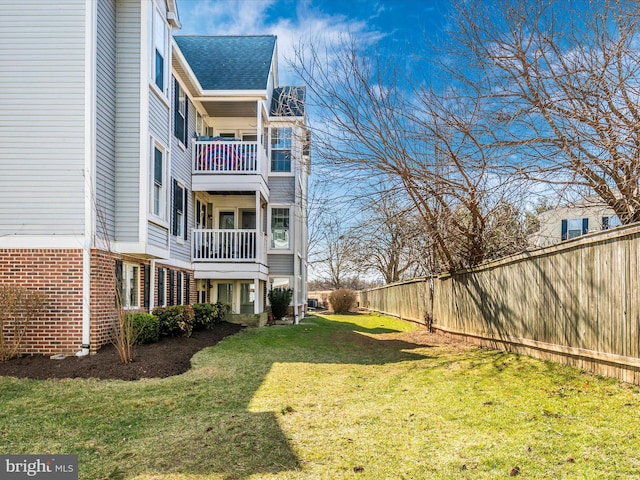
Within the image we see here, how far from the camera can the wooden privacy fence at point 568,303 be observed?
589 centimetres

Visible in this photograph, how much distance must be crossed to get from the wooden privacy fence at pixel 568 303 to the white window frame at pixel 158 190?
6884mm

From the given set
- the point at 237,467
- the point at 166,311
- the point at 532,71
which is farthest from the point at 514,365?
the point at 166,311

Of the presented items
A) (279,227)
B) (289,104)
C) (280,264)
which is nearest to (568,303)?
(289,104)

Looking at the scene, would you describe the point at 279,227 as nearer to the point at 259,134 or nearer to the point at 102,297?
the point at 259,134

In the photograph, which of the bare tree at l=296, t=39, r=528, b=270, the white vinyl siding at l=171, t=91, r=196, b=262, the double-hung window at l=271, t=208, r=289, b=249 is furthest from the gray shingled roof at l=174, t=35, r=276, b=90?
the bare tree at l=296, t=39, r=528, b=270

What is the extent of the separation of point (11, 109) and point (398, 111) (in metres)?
6.74

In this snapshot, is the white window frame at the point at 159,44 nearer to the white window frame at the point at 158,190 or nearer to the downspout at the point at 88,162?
the white window frame at the point at 158,190

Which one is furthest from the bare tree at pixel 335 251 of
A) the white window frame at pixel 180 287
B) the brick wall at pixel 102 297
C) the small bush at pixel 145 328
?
the brick wall at pixel 102 297

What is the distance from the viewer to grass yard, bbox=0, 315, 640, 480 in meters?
4.14

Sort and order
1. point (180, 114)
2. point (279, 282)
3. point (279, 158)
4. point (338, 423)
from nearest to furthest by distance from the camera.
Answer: point (338, 423) → point (180, 114) → point (279, 158) → point (279, 282)

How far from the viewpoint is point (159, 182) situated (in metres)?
11.6

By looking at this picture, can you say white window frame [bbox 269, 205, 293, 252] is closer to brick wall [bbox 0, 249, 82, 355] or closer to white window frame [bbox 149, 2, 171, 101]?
white window frame [bbox 149, 2, 171, 101]

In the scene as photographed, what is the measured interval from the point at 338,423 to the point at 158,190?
785 centimetres

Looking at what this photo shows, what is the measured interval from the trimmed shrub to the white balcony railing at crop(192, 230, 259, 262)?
3.23m
